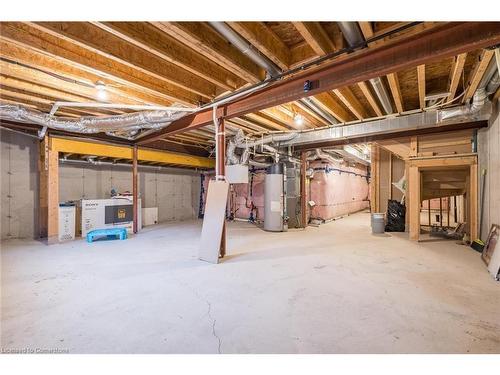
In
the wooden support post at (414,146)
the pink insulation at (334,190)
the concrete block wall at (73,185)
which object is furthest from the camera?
the pink insulation at (334,190)

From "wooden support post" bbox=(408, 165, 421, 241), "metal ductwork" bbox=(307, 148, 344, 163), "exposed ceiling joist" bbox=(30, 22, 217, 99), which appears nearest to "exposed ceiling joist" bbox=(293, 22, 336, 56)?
"exposed ceiling joist" bbox=(30, 22, 217, 99)

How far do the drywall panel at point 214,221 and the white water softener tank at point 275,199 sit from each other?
8.26 feet

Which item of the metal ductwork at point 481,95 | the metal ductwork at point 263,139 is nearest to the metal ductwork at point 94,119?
the metal ductwork at point 263,139

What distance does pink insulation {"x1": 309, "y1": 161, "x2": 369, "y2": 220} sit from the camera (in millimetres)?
7238

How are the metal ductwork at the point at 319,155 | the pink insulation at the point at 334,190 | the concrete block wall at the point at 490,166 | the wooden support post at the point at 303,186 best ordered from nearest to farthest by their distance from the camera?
the concrete block wall at the point at 490,166 < the wooden support post at the point at 303,186 < the metal ductwork at the point at 319,155 < the pink insulation at the point at 334,190

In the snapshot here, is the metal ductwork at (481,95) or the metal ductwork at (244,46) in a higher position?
the metal ductwork at (244,46)

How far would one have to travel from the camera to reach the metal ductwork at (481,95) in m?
2.55

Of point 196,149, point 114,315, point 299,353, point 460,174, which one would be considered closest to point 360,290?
point 299,353

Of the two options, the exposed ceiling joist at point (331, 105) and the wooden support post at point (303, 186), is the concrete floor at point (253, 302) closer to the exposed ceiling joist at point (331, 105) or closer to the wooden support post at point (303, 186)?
the exposed ceiling joist at point (331, 105)

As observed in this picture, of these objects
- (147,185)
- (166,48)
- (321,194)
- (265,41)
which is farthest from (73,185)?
(321,194)

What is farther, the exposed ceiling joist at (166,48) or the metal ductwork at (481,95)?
the metal ductwork at (481,95)

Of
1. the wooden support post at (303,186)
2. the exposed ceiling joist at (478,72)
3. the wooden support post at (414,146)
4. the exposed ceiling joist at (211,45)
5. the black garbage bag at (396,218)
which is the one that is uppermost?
the exposed ceiling joist at (211,45)

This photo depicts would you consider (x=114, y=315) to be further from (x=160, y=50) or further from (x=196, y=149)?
(x=196, y=149)
